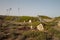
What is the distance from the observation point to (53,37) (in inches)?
885

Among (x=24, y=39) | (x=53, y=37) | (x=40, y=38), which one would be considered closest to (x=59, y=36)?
(x=53, y=37)

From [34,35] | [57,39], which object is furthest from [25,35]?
[57,39]

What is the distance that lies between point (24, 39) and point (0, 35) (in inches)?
113

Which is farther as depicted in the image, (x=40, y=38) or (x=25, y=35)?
(x=25, y=35)

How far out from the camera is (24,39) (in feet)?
68.3

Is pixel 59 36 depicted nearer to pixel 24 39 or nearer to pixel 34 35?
pixel 34 35

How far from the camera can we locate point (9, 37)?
21562mm

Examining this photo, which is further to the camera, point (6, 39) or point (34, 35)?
point (34, 35)

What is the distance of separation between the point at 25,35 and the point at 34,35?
1107 millimetres

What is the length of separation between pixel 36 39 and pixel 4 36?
3.93 meters

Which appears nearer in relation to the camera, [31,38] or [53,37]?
[31,38]

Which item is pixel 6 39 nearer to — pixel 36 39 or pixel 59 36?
pixel 36 39

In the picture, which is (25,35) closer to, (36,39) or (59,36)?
(36,39)

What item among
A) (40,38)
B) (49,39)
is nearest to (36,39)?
(40,38)
